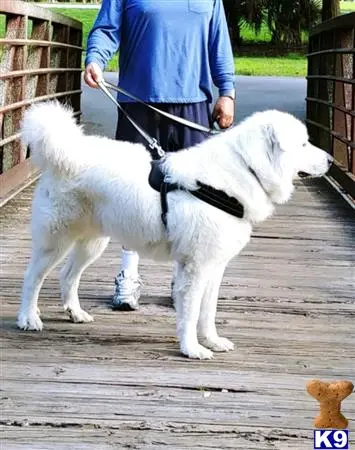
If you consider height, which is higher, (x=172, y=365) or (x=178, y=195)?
(x=178, y=195)

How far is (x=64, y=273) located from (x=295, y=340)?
1233 mm

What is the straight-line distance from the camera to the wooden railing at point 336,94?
9078 mm

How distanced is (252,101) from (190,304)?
13042 mm

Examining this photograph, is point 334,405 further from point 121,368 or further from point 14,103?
point 14,103

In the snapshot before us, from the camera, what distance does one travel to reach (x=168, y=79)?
480cm

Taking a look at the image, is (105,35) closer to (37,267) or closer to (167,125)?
(167,125)

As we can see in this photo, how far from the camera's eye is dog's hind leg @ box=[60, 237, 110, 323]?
4762mm

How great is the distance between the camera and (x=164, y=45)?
4730 millimetres

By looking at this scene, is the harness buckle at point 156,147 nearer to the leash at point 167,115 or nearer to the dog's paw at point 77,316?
the leash at point 167,115

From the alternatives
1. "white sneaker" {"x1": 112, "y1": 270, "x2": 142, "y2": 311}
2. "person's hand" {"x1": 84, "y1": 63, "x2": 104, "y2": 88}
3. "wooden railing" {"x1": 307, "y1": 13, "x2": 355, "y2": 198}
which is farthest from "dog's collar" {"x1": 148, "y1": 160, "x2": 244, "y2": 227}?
"wooden railing" {"x1": 307, "y1": 13, "x2": 355, "y2": 198}

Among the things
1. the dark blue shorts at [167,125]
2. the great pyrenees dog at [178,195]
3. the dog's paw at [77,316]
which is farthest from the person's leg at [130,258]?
the great pyrenees dog at [178,195]

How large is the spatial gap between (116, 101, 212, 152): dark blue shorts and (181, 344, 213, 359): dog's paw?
1.18 meters

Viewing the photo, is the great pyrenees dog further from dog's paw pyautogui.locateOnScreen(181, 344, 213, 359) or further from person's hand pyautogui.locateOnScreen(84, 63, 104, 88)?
person's hand pyautogui.locateOnScreen(84, 63, 104, 88)

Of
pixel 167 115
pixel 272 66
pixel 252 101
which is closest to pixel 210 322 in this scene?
pixel 167 115
